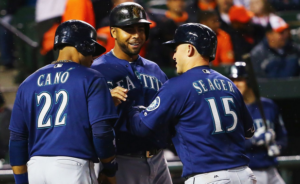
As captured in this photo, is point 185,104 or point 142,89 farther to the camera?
point 142,89

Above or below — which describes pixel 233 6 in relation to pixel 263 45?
above

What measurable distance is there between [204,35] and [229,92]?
44 centimetres

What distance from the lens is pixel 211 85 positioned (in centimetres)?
295

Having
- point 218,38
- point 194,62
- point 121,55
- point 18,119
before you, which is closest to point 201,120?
point 194,62

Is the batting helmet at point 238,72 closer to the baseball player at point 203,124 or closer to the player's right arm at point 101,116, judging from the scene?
the baseball player at point 203,124

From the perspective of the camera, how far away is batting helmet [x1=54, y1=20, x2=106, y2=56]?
3037 millimetres

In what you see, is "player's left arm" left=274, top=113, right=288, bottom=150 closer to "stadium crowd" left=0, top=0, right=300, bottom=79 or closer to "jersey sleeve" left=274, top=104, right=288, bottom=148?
"jersey sleeve" left=274, top=104, right=288, bottom=148

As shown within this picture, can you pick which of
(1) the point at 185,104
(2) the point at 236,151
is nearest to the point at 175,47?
(1) the point at 185,104

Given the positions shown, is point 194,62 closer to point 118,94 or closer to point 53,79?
point 118,94

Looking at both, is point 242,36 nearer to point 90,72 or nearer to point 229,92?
point 229,92

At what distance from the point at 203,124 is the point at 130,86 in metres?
0.78

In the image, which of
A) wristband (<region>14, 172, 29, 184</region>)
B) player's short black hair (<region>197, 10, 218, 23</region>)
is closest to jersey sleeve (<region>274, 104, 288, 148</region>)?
player's short black hair (<region>197, 10, 218, 23</region>)

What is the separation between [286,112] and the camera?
5.89 meters

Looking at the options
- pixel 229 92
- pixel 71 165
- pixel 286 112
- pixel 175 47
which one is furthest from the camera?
pixel 286 112
